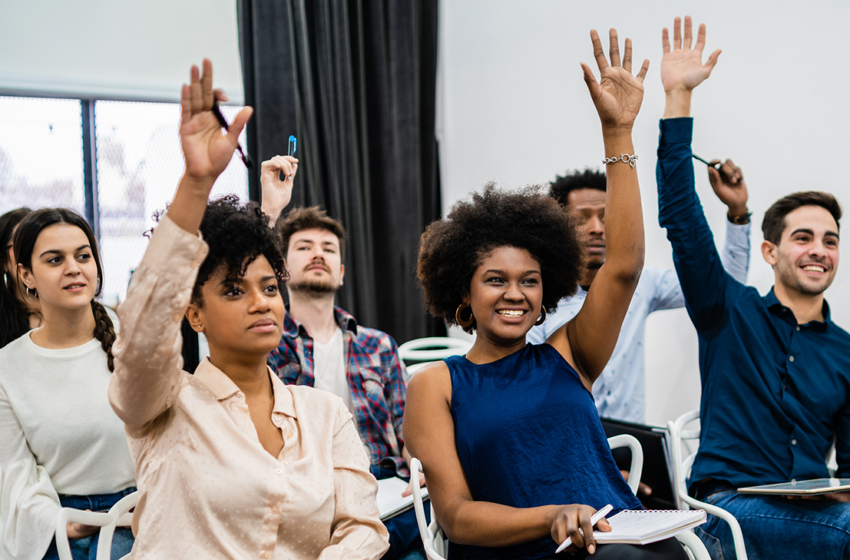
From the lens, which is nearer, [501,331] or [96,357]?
[501,331]

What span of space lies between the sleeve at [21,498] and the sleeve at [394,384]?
1.16 m

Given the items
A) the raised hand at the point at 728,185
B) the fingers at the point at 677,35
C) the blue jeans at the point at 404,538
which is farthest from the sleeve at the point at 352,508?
the raised hand at the point at 728,185

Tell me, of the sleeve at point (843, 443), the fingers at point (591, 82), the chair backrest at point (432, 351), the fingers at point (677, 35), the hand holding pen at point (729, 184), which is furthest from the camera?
the chair backrest at point (432, 351)

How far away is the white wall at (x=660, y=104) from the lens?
2426 mm

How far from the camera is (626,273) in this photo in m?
1.36

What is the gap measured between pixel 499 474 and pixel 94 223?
10.1ft

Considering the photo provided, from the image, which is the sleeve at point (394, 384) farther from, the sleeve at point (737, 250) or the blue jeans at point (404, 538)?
the sleeve at point (737, 250)

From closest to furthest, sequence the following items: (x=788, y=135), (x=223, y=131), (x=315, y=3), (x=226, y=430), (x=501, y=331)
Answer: (x=223, y=131)
(x=226, y=430)
(x=501, y=331)
(x=788, y=135)
(x=315, y=3)

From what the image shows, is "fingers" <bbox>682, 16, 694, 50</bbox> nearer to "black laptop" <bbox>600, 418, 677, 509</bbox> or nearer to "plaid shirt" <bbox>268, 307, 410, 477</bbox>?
"black laptop" <bbox>600, 418, 677, 509</bbox>

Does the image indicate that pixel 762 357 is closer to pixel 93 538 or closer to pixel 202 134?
pixel 202 134

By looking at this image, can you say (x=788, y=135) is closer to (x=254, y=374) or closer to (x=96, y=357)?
(x=254, y=374)

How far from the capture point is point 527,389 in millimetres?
1406

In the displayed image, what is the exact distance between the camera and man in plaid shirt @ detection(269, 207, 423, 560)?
8.02ft

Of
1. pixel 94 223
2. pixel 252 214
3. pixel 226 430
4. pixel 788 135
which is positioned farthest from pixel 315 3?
pixel 226 430
